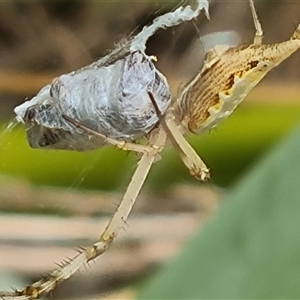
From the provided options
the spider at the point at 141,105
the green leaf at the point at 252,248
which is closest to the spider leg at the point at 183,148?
the spider at the point at 141,105

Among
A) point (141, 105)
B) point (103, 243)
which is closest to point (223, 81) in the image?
point (141, 105)

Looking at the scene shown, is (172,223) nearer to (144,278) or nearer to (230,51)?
(144,278)

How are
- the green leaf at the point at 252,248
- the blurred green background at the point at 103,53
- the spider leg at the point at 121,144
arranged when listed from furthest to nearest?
the blurred green background at the point at 103,53 → the spider leg at the point at 121,144 → the green leaf at the point at 252,248

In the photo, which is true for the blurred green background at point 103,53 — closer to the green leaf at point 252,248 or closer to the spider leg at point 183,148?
the spider leg at point 183,148

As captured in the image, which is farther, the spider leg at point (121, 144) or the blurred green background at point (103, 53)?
the blurred green background at point (103, 53)

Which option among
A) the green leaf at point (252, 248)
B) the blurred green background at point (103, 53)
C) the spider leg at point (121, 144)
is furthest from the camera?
the blurred green background at point (103, 53)

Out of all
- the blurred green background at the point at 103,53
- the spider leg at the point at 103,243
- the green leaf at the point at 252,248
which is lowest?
the green leaf at the point at 252,248

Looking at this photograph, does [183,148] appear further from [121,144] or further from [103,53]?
[103,53]
